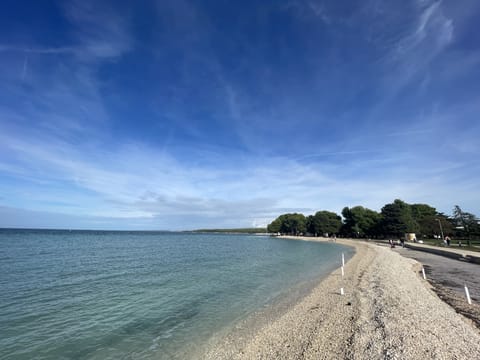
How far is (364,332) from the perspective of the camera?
35.0 ft

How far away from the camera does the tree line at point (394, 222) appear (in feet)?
270

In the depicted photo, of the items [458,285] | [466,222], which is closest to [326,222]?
[466,222]

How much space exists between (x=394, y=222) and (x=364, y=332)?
88.1 m

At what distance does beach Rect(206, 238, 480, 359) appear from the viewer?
9.10 meters

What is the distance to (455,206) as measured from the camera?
274ft

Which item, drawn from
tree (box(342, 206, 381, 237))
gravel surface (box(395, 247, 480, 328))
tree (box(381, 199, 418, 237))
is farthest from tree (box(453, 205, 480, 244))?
gravel surface (box(395, 247, 480, 328))

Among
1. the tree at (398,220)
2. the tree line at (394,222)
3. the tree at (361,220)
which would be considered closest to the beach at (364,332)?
the tree line at (394,222)

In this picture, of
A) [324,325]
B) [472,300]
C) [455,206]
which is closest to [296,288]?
[324,325]

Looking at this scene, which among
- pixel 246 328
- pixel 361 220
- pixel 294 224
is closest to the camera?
pixel 246 328

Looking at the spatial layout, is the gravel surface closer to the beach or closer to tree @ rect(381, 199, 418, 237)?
the beach

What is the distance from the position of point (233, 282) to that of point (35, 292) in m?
16.5

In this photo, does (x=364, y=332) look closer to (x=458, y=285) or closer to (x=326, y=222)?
(x=458, y=285)

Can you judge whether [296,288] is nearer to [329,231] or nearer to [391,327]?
[391,327]

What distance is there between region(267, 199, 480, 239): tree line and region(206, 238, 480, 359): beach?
2598 inches
